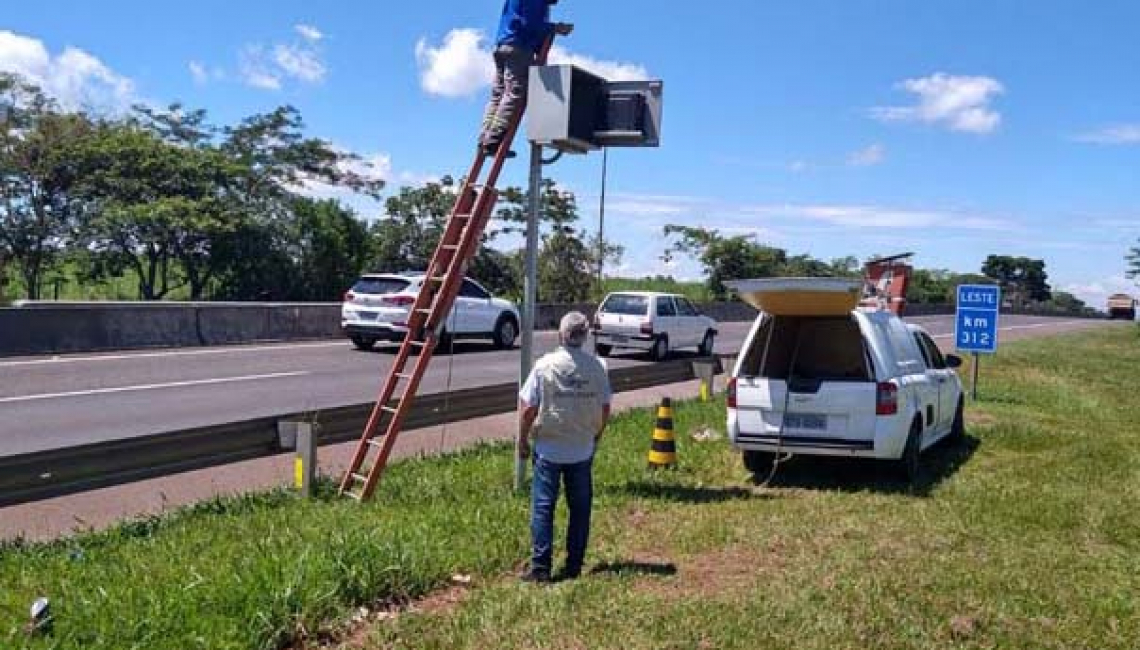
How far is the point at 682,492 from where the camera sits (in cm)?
904

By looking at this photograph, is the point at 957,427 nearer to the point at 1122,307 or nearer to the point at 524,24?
A: the point at 524,24

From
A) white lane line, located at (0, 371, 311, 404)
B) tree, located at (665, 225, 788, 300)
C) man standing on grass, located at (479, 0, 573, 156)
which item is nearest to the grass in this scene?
man standing on grass, located at (479, 0, 573, 156)

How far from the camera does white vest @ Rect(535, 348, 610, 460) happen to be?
6453 millimetres

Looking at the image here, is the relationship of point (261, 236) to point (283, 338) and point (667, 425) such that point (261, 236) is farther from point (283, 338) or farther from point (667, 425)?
point (667, 425)

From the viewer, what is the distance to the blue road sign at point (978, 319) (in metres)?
18.3

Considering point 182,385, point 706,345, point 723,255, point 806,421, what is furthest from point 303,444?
point 723,255

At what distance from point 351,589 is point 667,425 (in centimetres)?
498

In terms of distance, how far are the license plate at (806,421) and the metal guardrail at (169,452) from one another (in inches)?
118

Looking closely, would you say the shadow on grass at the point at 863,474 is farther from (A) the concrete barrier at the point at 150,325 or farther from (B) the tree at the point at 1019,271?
(B) the tree at the point at 1019,271

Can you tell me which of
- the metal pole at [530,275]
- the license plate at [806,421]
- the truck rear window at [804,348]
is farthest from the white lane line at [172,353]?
the license plate at [806,421]

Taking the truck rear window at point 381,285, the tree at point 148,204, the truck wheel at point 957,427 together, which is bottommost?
the truck wheel at point 957,427

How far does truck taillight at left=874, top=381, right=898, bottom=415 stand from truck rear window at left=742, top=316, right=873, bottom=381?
22.0 inches

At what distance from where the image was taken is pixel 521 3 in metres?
8.28

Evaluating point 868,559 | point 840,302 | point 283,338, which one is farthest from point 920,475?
point 283,338
